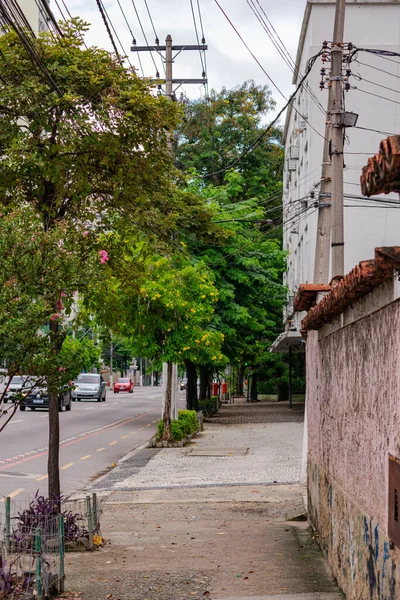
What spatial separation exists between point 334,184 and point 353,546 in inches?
375

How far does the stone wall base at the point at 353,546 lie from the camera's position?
241 inches

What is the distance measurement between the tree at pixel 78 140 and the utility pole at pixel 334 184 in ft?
16.3

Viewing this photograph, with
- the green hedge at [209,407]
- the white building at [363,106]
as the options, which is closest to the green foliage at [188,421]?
the white building at [363,106]

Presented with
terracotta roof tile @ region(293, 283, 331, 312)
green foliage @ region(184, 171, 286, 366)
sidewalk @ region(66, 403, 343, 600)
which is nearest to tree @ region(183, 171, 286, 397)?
green foliage @ region(184, 171, 286, 366)

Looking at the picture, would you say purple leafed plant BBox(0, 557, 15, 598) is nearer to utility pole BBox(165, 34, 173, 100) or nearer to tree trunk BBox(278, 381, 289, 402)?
utility pole BBox(165, 34, 173, 100)

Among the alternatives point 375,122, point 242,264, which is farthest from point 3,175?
point 242,264

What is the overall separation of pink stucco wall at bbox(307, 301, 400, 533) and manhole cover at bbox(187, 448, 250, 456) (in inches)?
467

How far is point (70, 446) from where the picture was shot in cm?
2498

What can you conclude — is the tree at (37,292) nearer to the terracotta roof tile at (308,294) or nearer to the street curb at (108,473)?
the terracotta roof tile at (308,294)

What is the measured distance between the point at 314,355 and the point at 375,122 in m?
20.2

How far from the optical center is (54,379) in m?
8.78

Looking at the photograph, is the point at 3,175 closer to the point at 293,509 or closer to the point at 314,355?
the point at 314,355

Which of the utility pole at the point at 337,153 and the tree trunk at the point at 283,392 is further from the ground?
the utility pole at the point at 337,153

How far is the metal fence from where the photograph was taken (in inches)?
314
